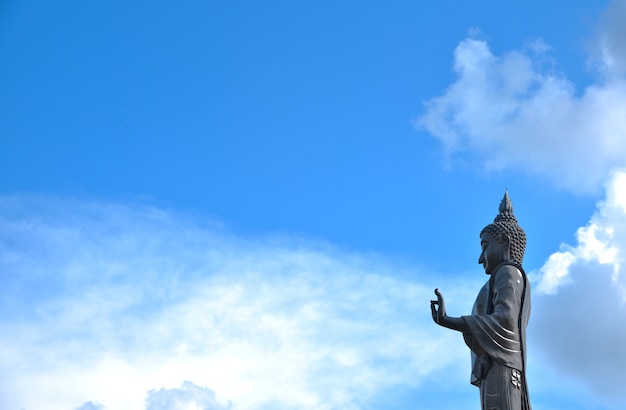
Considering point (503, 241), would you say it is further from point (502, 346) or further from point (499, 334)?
point (502, 346)

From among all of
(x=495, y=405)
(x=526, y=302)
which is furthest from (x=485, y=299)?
(x=495, y=405)

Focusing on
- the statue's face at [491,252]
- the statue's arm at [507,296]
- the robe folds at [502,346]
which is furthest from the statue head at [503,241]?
the robe folds at [502,346]

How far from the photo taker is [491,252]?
18.1 metres

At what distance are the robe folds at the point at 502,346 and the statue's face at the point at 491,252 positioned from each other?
68cm

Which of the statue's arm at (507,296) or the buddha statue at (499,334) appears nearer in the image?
the buddha statue at (499,334)

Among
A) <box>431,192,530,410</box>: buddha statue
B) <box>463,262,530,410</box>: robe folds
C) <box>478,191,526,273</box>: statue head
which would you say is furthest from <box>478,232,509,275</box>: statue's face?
<box>463,262,530,410</box>: robe folds

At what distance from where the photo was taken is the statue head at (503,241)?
1803 centimetres

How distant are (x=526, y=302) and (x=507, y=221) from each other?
169 cm

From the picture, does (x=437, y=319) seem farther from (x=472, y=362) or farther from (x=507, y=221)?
(x=507, y=221)

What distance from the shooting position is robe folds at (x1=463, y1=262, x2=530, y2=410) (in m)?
16.5

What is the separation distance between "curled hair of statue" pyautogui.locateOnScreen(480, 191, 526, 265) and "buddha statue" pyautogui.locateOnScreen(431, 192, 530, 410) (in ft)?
1.01

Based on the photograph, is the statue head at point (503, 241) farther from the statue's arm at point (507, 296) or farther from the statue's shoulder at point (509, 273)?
the statue's arm at point (507, 296)

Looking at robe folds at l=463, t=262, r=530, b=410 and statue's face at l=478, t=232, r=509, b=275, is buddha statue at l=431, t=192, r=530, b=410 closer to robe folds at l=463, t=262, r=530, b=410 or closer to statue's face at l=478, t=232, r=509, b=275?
robe folds at l=463, t=262, r=530, b=410

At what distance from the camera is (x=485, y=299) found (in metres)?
17.7
